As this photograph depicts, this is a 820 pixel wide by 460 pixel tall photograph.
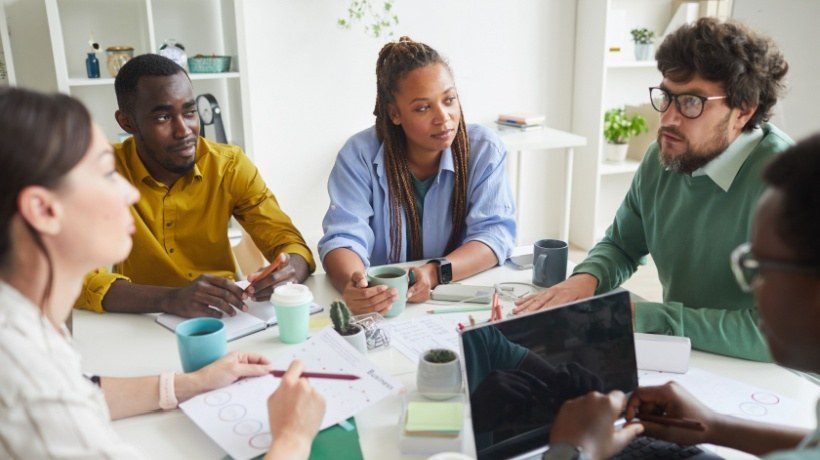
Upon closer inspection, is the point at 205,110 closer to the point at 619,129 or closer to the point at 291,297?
the point at 291,297

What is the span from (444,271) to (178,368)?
673mm

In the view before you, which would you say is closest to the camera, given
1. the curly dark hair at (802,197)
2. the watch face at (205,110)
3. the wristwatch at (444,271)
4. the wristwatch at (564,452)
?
the curly dark hair at (802,197)

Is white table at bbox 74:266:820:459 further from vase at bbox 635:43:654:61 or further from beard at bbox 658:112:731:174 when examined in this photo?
vase at bbox 635:43:654:61

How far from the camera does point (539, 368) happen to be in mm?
993

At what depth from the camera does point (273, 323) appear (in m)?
1.46

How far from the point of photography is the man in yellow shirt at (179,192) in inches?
71.2

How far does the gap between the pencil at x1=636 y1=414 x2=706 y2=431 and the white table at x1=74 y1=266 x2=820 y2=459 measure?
73 millimetres

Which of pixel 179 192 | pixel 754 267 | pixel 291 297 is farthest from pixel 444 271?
pixel 754 267

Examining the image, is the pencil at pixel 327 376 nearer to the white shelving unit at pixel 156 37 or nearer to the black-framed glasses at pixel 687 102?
the black-framed glasses at pixel 687 102

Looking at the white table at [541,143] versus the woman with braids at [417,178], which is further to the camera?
the white table at [541,143]

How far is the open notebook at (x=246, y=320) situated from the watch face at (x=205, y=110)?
1.62 m

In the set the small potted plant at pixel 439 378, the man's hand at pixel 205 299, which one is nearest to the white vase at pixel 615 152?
the man's hand at pixel 205 299

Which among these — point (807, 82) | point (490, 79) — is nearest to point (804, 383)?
point (807, 82)

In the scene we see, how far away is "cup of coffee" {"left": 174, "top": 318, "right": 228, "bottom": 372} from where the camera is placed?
1.22 metres
